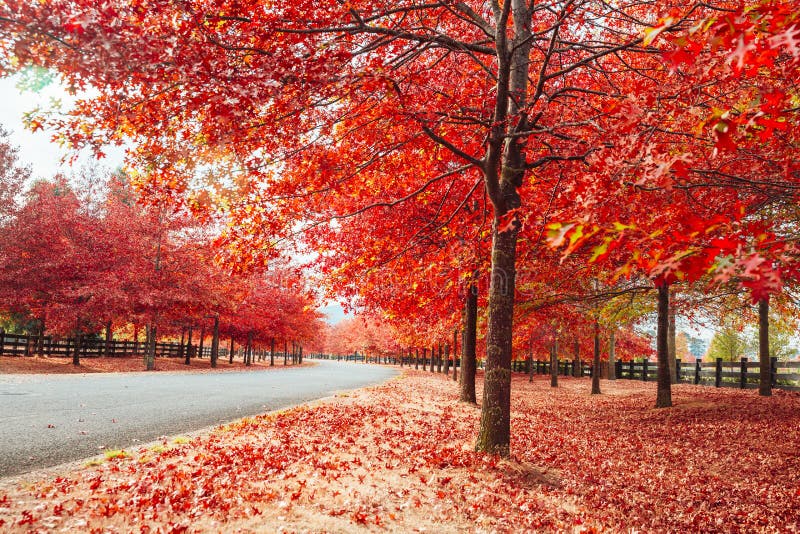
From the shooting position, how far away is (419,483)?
19.7ft

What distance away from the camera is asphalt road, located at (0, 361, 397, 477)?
262 inches

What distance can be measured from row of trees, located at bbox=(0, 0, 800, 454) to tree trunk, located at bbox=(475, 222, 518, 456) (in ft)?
0.10

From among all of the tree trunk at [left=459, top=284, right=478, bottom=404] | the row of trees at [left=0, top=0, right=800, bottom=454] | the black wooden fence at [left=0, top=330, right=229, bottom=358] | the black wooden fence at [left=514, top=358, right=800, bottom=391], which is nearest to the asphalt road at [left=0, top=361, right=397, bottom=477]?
the row of trees at [left=0, top=0, right=800, bottom=454]

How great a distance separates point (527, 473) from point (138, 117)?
713 cm

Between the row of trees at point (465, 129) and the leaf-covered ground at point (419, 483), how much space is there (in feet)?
4.50

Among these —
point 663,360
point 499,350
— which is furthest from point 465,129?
point 663,360

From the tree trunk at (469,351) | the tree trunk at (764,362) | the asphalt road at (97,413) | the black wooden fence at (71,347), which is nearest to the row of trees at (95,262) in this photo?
the black wooden fence at (71,347)

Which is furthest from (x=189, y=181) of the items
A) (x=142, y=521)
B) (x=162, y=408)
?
(x=162, y=408)

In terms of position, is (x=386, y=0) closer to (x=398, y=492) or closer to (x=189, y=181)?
(x=189, y=181)

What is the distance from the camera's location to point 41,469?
5664 mm

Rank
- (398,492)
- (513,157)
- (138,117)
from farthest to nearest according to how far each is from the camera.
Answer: (513,157), (138,117), (398,492)

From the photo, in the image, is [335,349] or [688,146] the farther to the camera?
[335,349]

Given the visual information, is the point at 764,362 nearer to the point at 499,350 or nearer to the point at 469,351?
the point at 469,351

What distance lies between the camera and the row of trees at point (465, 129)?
10.2ft
